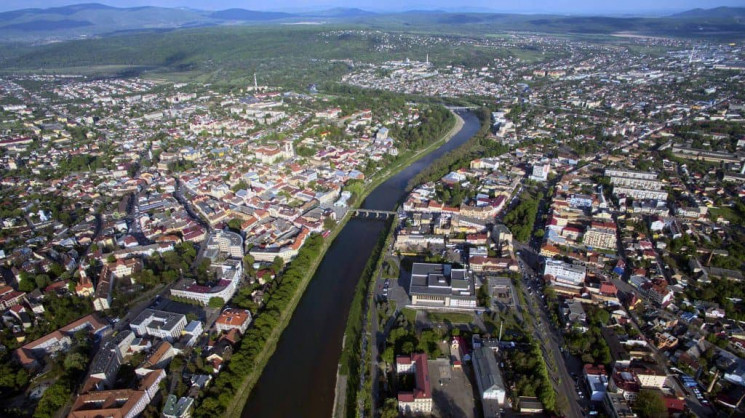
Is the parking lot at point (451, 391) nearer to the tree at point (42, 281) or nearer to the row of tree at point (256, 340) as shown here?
the row of tree at point (256, 340)

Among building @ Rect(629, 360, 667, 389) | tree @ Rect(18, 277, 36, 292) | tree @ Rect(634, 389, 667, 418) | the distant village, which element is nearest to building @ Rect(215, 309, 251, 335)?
the distant village

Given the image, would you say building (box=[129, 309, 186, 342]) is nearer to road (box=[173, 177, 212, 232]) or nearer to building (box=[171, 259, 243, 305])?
building (box=[171, 259, 243, 305])

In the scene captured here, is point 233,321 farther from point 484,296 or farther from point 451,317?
point 484,296

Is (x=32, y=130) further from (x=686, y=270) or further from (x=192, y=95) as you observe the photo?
(x=686, y=270)

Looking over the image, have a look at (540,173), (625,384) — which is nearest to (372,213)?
(540,173)

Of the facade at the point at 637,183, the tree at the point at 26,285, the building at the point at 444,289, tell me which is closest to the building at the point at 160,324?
the tree at the point at 26,285
